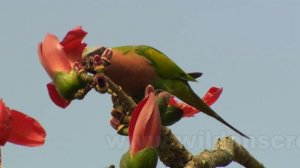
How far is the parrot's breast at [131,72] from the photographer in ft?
6.66

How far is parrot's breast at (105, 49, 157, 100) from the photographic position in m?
2.03

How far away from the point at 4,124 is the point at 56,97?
A: 15.5 inches

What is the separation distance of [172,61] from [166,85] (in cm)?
25

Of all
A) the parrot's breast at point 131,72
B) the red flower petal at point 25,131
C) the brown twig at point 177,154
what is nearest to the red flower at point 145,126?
the brown twig at point 177,154

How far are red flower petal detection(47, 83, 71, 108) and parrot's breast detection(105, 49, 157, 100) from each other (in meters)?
0.29

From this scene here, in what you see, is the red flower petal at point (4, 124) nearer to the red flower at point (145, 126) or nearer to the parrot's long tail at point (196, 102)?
the red flower at point (145, 126)

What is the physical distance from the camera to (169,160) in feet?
5.34

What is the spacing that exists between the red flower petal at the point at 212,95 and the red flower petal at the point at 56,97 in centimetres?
60

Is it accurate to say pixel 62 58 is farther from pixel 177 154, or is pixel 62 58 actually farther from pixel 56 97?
pixel 177 154

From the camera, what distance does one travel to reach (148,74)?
2.20 m

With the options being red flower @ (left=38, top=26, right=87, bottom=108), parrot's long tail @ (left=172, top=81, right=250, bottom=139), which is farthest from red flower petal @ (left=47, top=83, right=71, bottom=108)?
parrot's long tail @ (left=172, top=81, right=250, bottom=139)

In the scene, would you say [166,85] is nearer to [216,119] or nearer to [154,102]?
[216,119]

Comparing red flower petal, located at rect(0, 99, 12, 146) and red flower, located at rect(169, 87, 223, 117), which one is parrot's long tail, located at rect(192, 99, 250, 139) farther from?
red flower petal, located at rect(0, 99, 12, 146)

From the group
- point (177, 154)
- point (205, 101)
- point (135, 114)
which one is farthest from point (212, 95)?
point (135, 114)
